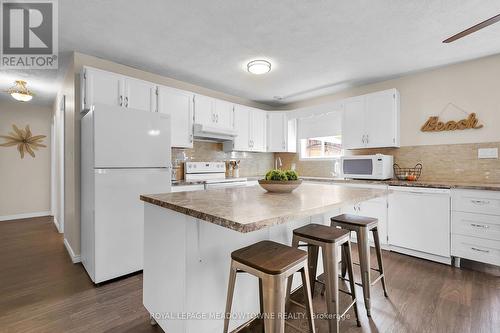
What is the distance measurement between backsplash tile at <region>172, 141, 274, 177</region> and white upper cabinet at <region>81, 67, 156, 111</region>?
35.7 inches

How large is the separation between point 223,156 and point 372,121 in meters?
2.57

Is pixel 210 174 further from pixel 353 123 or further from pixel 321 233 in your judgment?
pixel 321 233

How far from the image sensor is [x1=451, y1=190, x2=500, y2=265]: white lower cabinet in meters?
2.42

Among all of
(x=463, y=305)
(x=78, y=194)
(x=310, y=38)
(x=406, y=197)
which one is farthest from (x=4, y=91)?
(x=463, y=305)

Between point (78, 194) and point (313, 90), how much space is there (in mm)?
3876

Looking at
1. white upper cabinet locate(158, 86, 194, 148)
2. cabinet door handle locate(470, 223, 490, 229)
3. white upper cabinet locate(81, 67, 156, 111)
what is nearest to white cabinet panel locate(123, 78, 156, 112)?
white upper cabinet locate(81, 67, 156, 111)

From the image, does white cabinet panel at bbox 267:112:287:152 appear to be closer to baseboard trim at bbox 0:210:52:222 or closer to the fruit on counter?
the fruit on counter

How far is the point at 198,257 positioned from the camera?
1.31m

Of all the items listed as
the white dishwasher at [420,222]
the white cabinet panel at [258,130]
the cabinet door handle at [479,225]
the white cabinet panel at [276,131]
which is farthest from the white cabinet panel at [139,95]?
the cabinet door handle at [479,225]

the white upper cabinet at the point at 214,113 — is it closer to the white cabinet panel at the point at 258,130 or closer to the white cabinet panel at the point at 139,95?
the white cabinet panel at the point at 258,130

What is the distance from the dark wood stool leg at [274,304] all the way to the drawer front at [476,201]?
268 cm

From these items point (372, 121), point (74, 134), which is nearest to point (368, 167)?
point (372, 121)

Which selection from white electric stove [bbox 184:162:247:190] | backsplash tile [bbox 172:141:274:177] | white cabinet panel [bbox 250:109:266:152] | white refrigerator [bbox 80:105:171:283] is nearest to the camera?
white refrigerator [bbox 80:105:171:283]

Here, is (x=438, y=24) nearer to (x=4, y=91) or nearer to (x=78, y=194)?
(x=78, y=194)
